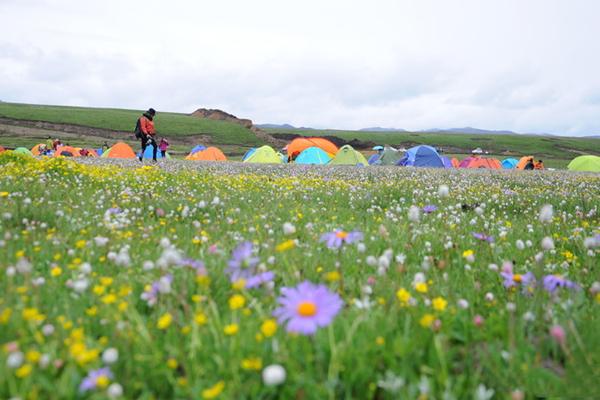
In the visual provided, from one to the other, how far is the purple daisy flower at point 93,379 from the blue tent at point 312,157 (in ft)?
145

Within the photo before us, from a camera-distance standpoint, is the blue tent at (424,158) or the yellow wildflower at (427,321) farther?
the blue tent at (424,158)

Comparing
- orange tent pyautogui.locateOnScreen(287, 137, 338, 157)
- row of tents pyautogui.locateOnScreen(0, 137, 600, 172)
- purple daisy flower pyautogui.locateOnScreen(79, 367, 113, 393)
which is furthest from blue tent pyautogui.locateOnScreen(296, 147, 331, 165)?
purple daisy flower pyautogui.locateOnScreen(79, 367, 113, 393)

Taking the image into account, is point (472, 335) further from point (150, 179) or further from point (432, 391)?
point (150, 179)

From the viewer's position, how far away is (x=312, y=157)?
1838 inches

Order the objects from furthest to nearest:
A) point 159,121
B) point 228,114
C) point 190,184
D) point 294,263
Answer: point 228,114 → point 159,121 → point 190,184 → point 294,263

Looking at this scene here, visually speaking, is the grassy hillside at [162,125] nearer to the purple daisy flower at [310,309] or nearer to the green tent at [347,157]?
the green tent at [347,157]

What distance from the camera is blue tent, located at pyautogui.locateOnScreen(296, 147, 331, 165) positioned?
46228 millimetres

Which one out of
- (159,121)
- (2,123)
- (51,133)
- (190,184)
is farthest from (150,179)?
(159,121)

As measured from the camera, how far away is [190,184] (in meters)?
11.4

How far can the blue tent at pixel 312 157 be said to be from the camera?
4623 centimetres

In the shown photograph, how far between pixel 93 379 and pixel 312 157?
1773 inches

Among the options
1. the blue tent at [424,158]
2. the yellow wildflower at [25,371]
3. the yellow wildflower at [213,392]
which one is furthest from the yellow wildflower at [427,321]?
the blue tent at [424,158]

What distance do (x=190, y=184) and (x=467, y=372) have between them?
982 cm

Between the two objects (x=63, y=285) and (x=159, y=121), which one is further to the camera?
(x=159, y=121)
